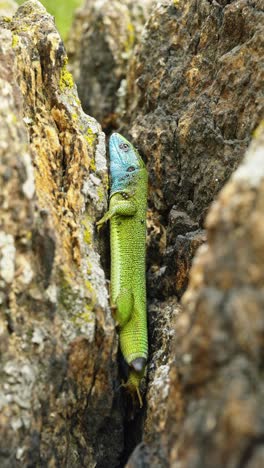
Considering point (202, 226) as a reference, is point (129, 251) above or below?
below

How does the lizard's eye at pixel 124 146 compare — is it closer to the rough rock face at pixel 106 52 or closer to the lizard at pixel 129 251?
the lizard at pixel 129 251

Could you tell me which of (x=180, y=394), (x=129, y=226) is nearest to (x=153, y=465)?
(x=180, y=394)

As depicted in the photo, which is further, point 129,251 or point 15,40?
point 129,251

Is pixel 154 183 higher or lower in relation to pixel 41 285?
higher

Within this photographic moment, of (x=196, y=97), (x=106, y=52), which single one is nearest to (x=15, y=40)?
(x=196, y=97)

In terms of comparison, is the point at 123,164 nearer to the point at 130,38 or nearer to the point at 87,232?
the point at 87,232

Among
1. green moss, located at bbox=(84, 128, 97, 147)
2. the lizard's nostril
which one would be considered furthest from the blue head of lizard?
the lizard's nostril

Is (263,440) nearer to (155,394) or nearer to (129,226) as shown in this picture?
(155,394)
